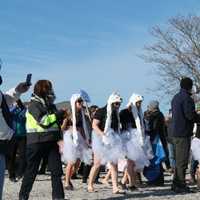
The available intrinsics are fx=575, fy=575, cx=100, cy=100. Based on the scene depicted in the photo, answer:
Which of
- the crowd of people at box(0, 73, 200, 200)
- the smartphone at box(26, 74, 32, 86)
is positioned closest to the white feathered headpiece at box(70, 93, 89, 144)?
the crowd of people at box(0, 73, 200, 200)

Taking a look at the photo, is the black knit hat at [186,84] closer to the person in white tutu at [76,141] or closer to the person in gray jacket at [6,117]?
the person in white tutu at [76,141]

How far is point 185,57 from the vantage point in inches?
1631

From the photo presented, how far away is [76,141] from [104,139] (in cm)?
126

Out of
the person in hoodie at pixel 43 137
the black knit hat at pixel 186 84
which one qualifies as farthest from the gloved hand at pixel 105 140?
the black knit hat at pixel 186 84

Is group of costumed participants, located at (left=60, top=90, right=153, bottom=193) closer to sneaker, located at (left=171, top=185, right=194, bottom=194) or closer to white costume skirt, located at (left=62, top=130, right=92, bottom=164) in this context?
white costume skirt, located at (left=62, top=130, right=92, bottom=164)

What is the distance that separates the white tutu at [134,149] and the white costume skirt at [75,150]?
0.99m

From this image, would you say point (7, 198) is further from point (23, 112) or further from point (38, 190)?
point (23, 112)

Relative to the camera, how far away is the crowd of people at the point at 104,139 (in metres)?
8.96

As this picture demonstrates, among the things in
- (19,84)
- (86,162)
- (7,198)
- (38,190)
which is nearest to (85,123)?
(86,162)

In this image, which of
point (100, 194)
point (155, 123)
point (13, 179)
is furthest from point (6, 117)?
point (155, 123)

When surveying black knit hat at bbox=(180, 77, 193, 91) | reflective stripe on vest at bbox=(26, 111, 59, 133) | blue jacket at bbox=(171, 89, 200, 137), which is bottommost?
reflective stripe on vest at bbox=(26, 111, 59, 133)

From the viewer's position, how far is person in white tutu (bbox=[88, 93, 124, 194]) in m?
10.3

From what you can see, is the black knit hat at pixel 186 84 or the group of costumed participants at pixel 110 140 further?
the black knit hat at pixel 186 84

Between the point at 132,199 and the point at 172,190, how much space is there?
5.08ft
